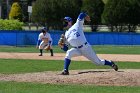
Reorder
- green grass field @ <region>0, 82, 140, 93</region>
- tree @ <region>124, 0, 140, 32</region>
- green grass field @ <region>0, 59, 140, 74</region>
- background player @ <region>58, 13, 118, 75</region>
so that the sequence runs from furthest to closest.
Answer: tree @ <region>124, 0, 140, 32</region> < green grass field @ <region>0, 59, 140, 74</region> < background player @ <region>58, 13, 118, 75</region> < green grass field @ <region>0, 82, 140, 93</region>

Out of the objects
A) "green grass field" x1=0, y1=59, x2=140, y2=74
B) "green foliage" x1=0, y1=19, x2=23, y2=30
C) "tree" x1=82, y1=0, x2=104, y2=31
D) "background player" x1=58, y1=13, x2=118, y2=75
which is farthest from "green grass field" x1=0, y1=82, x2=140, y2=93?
"tree" x1=82, y1=0, x2=104, y2=31

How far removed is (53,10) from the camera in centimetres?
5934

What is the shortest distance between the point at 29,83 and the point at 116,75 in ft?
8.94

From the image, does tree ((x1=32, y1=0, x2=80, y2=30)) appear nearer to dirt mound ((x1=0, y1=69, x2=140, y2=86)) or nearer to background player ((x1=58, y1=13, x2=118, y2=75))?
background player ((x1=58, y1=13, x2=118, y2=75))

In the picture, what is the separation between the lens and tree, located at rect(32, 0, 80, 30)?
59.4 m

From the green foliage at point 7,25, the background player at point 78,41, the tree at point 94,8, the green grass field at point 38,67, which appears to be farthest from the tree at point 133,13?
the background player at point 78,41

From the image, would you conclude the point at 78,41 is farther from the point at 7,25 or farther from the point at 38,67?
the point at 7,25

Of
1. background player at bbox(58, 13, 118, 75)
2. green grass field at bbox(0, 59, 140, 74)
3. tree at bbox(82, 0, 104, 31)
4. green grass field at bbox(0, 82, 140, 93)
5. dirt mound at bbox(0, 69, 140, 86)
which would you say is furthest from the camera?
tree at bbox(82, 0, 104, 31)

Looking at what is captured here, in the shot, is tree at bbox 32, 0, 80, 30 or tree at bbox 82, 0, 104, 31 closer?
tree at bbox 32, 0, 80, 30

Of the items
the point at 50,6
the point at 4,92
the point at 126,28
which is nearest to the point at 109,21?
the point at 126,28

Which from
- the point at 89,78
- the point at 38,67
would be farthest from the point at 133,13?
the point at 89,78

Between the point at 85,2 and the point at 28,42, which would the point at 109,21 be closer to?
the point at 85,2

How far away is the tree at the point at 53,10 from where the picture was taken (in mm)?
59375

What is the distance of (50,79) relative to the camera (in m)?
14.3
